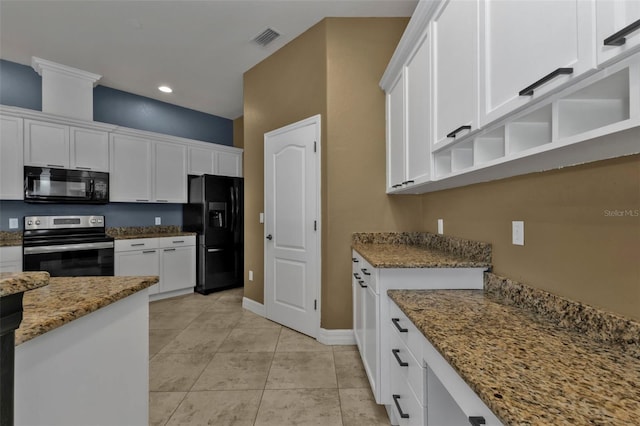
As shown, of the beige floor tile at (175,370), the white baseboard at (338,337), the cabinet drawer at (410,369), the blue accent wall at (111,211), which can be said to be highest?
the blue accent wall at (111,211)

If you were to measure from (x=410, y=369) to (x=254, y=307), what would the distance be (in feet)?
8.31

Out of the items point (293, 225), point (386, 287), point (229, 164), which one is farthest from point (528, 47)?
point (229, 164)

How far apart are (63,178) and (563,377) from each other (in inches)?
178

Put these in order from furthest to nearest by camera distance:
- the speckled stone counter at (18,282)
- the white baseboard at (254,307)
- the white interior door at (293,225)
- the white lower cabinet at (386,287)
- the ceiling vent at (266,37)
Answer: the white baseboard at (254,307) → the ceiling vent at (266,37) → the white interior door at (293,225) → the white lower cabinet at (386,287) → the speckled stone counter at (18,282)

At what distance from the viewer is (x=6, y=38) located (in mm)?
2852

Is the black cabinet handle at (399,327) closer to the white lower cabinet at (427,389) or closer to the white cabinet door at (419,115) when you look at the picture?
the white lower cabinet at (427,389)

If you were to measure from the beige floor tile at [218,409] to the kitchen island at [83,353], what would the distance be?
58 cm

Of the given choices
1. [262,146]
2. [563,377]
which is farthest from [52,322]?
[262,146]

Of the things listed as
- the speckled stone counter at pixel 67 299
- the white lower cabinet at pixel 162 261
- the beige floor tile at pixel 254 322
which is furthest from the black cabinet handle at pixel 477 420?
the white lower cabinet at pixel 162 261

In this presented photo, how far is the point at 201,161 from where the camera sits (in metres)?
4.47

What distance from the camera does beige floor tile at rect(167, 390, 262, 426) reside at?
5.29 feet

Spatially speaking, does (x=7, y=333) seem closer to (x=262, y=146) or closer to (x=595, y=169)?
(x=595, y=169)

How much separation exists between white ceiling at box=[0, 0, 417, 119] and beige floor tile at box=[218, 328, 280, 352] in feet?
10.2

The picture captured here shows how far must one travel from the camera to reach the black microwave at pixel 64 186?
3023 millimetres
